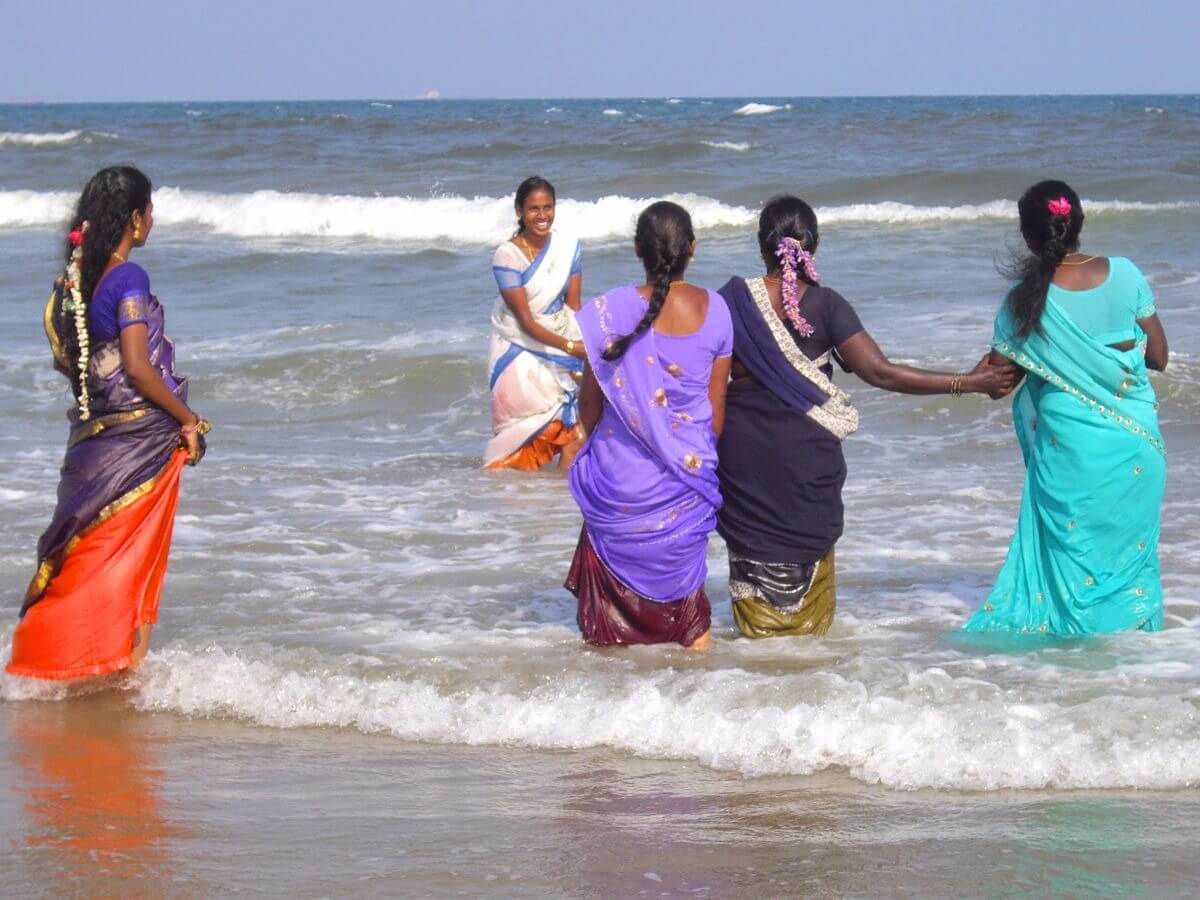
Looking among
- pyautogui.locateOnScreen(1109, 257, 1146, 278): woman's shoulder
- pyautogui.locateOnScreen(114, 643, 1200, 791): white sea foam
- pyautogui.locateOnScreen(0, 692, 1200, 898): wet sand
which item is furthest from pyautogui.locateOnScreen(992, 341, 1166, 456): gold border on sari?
pyautogui.locateOnScreen(0, 692, 1200, 898): wet sand

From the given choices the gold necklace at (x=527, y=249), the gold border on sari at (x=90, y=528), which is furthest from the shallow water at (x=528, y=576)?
the gold necklace at (x=527, y=249)

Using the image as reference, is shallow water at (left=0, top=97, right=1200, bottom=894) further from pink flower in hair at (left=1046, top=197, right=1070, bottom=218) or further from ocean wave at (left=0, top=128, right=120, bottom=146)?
ocean wave at (left=0, top=128, right=120, bottom=146)

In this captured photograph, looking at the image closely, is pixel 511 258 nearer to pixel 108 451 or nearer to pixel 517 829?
pixel 108 451

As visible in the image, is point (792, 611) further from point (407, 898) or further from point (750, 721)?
point (407, 898)

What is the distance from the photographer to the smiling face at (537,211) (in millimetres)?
7664

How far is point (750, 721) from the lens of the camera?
4.59 metres

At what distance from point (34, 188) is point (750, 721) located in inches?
1043

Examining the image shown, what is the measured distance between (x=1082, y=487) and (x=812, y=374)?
921 millimetres

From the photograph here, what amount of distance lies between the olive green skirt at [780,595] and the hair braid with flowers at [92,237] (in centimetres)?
207

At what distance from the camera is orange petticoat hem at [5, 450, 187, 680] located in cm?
499

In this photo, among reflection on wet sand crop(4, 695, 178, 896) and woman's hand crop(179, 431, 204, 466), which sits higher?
woman's hand crop(179, 431, 204, 466)

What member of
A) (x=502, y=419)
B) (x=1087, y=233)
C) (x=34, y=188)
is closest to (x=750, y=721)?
(x=502, y=419)

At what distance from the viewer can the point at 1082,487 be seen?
5090 millimetres

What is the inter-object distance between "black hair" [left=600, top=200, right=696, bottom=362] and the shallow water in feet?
3.39
